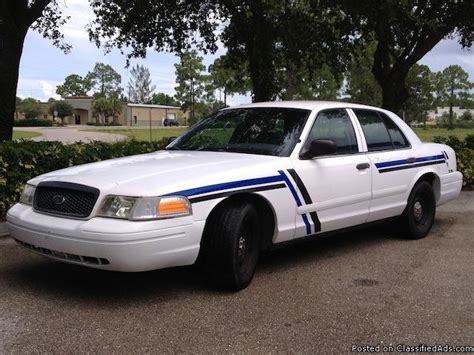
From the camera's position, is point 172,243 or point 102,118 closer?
point 172,243

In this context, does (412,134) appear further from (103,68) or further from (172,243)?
(103,68)

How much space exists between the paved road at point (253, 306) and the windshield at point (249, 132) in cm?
119

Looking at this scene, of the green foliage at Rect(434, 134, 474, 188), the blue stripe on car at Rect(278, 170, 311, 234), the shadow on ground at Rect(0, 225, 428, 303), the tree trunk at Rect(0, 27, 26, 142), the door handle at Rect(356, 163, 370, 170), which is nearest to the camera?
the shadow on ground at Rect(0, 225, 428, 303)

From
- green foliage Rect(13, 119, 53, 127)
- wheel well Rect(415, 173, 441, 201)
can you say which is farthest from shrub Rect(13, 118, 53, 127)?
wheel well Rect(415, 173, 441, 201)

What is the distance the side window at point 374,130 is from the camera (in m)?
6.18

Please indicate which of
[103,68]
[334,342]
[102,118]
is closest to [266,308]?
[334,342]

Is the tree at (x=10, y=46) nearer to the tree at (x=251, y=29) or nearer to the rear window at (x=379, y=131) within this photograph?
the tree at (x=251, y=29)

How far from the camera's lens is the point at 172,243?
13.9ft

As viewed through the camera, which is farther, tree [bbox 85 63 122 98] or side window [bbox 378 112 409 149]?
tree [bbox 85 63 122 98]

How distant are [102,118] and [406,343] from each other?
11018 centimetres

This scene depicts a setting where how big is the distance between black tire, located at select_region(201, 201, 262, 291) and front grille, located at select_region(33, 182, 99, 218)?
95 centimetres

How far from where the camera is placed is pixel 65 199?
441 centimetres

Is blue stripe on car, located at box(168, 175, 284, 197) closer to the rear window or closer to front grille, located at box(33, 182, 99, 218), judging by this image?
front grille, located at box(33, 182, 99, 218)

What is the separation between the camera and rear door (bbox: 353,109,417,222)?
6.05 meters
